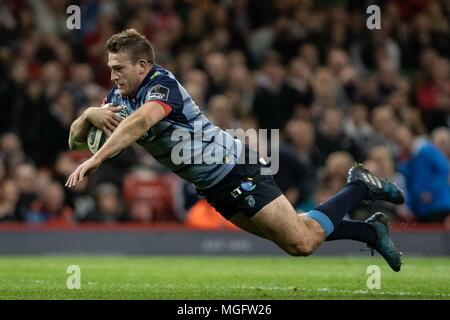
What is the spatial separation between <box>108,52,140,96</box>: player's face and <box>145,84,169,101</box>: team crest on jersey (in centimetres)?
22

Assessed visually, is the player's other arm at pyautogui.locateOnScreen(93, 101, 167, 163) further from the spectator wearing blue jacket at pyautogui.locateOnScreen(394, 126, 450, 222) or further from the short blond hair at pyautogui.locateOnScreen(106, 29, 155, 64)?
the spectator wearing blue jacket at pyautogui.locateOnScreen(394, 126, 450, 222)

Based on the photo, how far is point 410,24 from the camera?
19.6 meters

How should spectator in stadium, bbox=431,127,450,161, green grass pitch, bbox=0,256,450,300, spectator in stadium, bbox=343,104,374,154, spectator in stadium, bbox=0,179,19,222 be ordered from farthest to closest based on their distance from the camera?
spectator in stadium, bbox=343,104,374,154 → spectator in stadium, bbox=431,127,450,161 → spectator in stadium, bbox=0,179,19,222 → green grass pitch, bbox=0,256,450,300

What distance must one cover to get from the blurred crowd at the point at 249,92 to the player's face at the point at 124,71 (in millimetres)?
6416

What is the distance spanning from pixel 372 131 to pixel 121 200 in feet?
13.7

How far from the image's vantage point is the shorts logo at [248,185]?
8.75m

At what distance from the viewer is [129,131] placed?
321 inches

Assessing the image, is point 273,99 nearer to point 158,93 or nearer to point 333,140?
point 333,140

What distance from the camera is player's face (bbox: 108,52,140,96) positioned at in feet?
28.3

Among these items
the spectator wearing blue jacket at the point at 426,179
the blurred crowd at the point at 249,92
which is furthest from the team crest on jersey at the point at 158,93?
the spectator wearing blue jacket at the point at 426,179

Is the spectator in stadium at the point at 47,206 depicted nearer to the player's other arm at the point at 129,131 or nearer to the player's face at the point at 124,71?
the player's face at the point at 124,71

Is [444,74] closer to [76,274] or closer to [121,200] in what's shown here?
[121,200]

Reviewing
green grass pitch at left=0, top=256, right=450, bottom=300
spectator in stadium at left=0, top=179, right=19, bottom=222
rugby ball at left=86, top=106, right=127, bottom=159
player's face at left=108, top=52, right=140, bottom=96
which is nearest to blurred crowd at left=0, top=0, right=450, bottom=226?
spectator in stadium at left=0, top=179, right=19, bottom=222
